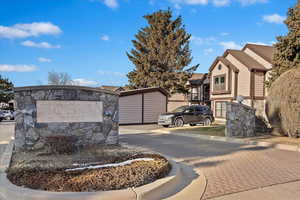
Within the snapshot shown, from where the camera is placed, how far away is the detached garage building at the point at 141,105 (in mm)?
19628

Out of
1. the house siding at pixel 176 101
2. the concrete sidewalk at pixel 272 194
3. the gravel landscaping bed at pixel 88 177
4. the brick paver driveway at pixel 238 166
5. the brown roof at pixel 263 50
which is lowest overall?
the brick paver driveway at pixel 238 166

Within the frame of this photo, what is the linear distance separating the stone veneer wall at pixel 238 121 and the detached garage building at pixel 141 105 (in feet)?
33.1

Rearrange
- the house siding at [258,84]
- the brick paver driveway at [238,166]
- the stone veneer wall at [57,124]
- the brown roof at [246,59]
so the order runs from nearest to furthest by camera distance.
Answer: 1. the brick paver driveway at [238,166]
2. the stone veneer wall at [57,124]
3. the brown roof at [246,59]
4. the house siding at [258,84]

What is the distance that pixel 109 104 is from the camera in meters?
8.25

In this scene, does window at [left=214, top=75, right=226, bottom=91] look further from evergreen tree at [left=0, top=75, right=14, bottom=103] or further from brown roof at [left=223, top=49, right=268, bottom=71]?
evergreen tree at [left=0, top=75, right=14, bottom=103]

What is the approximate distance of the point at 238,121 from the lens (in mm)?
11266

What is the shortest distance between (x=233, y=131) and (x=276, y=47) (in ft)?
23.7

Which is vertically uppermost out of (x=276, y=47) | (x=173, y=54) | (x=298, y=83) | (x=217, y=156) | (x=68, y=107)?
(x=173, y=54)

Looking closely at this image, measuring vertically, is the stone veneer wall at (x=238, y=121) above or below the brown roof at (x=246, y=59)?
below

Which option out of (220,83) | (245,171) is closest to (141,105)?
(220,83)

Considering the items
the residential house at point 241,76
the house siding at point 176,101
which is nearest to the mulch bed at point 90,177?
the residential house at point 241,76

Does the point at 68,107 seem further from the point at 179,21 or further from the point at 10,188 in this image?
the point at 179,21

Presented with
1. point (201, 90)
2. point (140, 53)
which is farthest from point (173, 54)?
point (201, 90)

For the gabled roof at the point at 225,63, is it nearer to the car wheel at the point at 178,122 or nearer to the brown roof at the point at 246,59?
the brown roof at the point at 246,59
